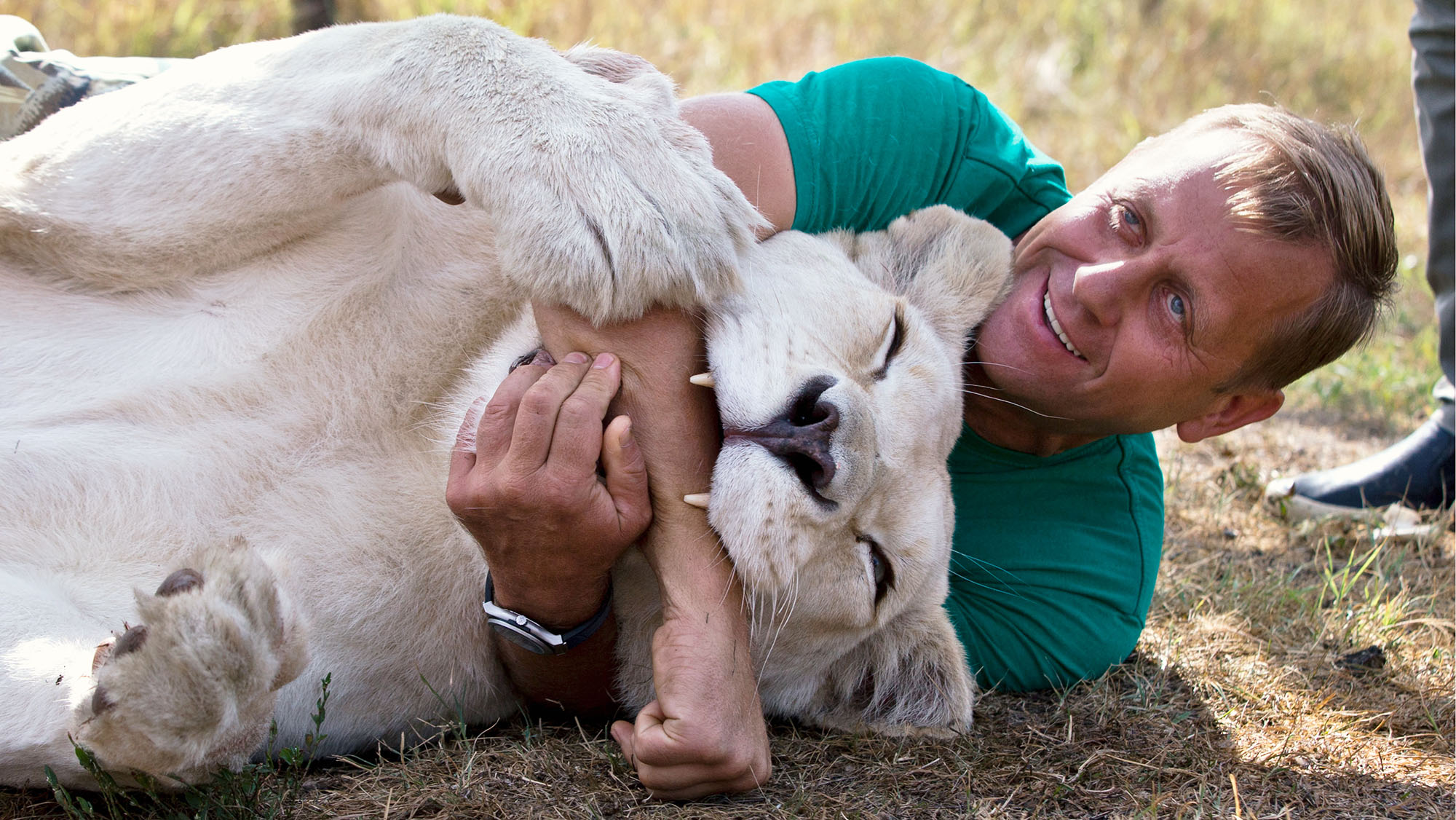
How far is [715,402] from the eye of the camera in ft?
8.00

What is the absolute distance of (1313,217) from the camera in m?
2.96

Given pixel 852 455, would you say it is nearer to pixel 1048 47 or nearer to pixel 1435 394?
pixel 1435 394

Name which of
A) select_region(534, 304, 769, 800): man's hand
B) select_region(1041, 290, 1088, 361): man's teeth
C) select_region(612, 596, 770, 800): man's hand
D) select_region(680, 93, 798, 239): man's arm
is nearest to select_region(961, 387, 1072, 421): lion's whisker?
select_region(1041, 290, 1088, 361): man's teeth

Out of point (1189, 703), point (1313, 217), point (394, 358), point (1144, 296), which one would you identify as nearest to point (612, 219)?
point (394, 358)

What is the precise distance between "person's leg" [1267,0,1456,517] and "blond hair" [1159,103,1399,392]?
5.19 feet

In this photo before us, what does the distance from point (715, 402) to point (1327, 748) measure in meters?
1.79

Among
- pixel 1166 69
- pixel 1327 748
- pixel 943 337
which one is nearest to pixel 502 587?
pixel 943 337

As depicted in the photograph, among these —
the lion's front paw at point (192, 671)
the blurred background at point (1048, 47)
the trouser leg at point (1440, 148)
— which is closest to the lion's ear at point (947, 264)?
the lion's front paw at point (192, 671)

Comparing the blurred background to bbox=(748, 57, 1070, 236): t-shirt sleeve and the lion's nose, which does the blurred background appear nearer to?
bbox=(748, 57, 1070, 236): t-shirt sleeve

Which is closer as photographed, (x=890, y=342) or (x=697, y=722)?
(x=697, y=722)

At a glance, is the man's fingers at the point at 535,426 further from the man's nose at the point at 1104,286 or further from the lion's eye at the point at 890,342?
the man's nose at the point at 1104,286

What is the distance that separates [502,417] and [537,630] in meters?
0.46

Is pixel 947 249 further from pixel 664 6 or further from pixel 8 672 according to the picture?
pixel 664 6

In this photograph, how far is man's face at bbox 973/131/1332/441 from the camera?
9.76 ft
